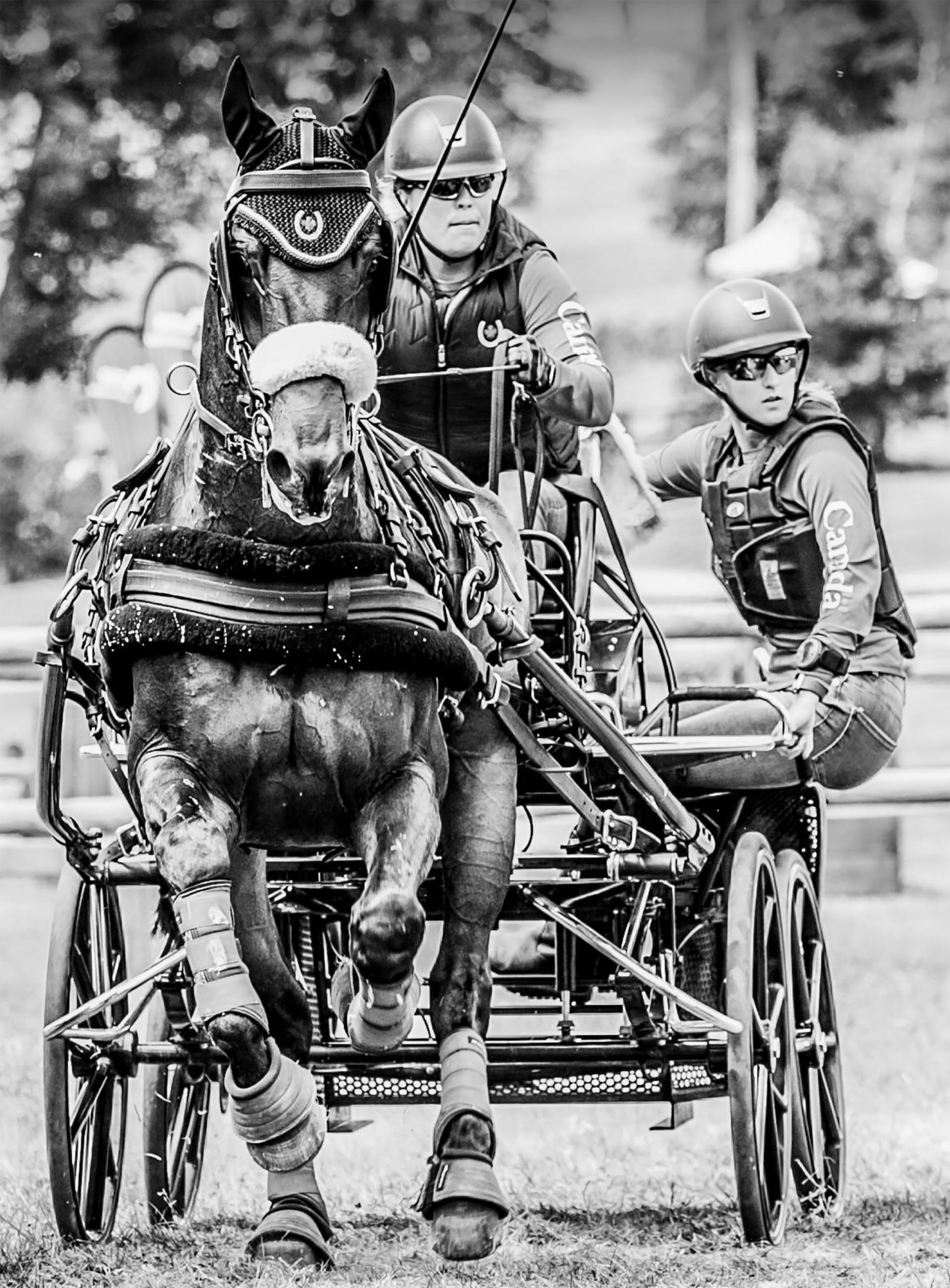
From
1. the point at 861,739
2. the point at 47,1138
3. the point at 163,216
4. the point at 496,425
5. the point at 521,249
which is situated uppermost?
the point at 163,216

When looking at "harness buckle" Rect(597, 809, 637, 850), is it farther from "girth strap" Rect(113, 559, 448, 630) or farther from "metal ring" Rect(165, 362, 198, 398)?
"metal ring" Rect(165, 362, 198, 398)

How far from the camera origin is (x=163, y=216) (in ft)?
57.2

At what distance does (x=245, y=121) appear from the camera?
13.7 feet

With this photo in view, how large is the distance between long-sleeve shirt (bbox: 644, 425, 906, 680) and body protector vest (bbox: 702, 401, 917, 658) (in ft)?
0.07

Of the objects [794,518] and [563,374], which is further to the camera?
[794,518]

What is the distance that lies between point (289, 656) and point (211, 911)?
0.48 meters

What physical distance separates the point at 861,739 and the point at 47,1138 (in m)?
2.18

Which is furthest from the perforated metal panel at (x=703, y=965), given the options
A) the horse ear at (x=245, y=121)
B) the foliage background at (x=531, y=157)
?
the foliage background at (x=531, y=157)

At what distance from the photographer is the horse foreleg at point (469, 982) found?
4.51m

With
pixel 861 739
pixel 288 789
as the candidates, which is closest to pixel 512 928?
pixel 861 739

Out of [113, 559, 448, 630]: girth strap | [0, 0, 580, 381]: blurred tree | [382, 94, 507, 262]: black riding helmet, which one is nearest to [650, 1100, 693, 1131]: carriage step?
[113, 559, 448, 630]: girth strap

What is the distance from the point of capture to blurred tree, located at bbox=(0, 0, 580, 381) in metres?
17.0

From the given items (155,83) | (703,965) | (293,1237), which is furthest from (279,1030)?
(155,83)

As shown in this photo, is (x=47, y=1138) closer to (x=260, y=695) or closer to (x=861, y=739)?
(x=260, y=695)
